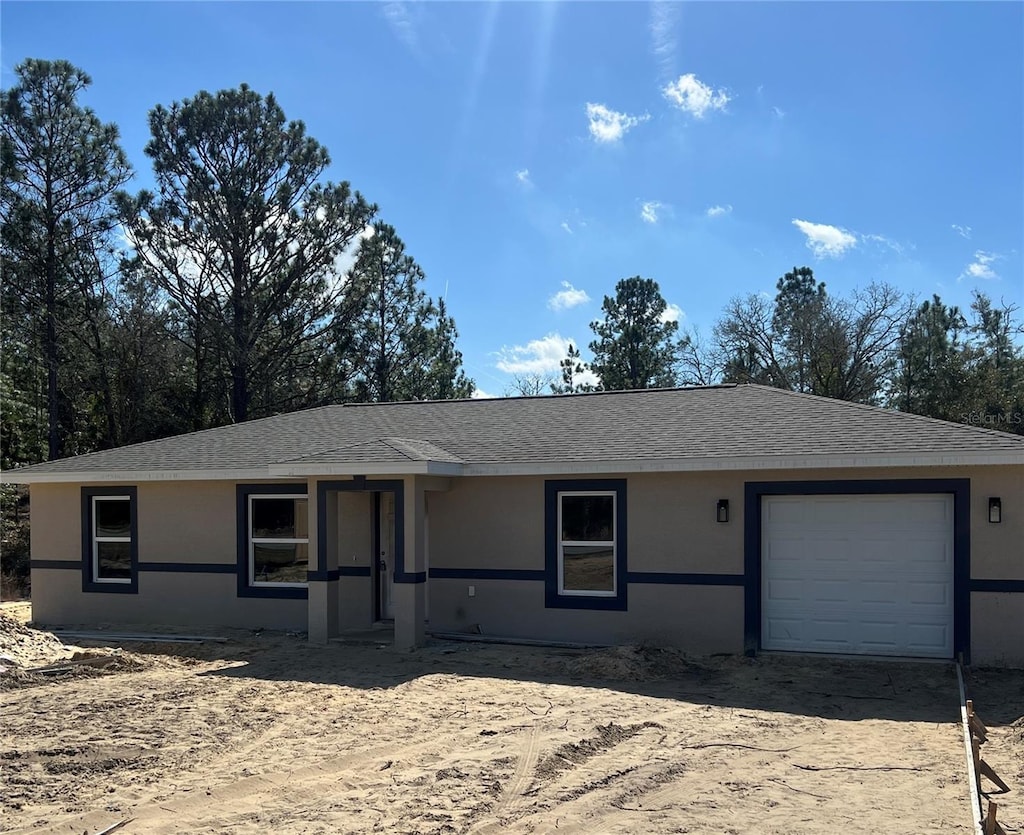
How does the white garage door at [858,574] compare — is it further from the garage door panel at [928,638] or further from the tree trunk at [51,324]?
the tree trunk at [51,324]

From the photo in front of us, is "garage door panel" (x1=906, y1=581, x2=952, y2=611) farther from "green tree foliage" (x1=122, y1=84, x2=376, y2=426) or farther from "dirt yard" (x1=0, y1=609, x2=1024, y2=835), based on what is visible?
"green tree foliage" (x1=122, y1=84, x2=376, y2=426)

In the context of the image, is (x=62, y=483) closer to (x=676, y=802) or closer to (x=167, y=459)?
(x=167, y=459)

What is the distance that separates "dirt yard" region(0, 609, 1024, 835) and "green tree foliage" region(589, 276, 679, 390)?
23.3m

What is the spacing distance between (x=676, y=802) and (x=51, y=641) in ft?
30.8

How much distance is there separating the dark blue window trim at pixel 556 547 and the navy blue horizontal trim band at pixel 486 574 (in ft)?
0.71

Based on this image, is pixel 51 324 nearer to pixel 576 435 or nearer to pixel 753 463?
pixel 576 435

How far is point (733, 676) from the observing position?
9.99 metres

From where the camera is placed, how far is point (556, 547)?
39.7ft

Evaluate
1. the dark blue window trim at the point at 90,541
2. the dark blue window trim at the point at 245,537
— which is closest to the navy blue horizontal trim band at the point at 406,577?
the dark blue window trim at the point at 245,537

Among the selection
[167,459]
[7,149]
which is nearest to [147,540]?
[167,459]

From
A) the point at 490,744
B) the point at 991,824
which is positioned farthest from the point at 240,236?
the point at 991,824

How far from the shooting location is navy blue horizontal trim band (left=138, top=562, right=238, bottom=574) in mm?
13727

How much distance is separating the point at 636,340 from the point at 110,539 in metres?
22.8

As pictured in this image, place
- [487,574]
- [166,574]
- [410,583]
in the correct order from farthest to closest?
[166,574], [487,574], [410,583]
